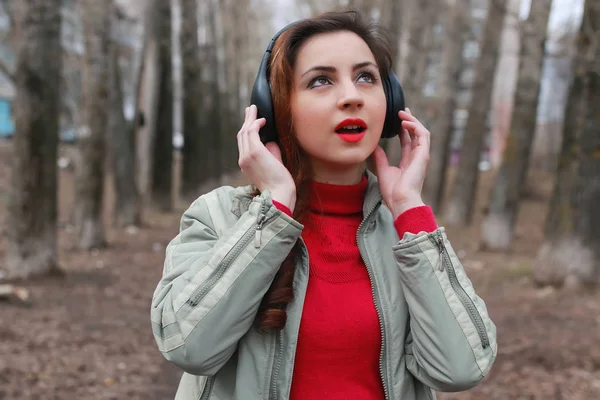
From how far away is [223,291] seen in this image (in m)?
1.77

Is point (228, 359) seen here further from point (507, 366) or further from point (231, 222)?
point (507, 366)

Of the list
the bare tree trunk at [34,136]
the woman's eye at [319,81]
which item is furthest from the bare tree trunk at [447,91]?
the woman's eye at [319,81]

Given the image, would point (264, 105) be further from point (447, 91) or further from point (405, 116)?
point (447, 91)

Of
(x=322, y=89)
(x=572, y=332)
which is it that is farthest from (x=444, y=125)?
(x=322, y=89)

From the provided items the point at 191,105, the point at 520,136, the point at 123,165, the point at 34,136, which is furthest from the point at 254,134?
the point at 191,105

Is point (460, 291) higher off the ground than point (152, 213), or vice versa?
point (460, 291)

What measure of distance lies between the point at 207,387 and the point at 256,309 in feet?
1.01

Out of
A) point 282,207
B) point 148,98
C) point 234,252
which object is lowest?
point 148,98

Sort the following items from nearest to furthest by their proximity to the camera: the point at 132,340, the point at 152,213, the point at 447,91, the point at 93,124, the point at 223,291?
the point at 223,291, the point at 132,340, the point at 93,124, the point at 447,91, the point at 152,213

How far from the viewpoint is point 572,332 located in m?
6.08

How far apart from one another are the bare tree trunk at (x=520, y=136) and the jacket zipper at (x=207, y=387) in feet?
34.9

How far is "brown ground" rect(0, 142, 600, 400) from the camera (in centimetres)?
487

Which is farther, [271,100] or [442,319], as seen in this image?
[271,100]

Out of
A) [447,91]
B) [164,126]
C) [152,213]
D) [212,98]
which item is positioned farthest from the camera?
[212,98]
